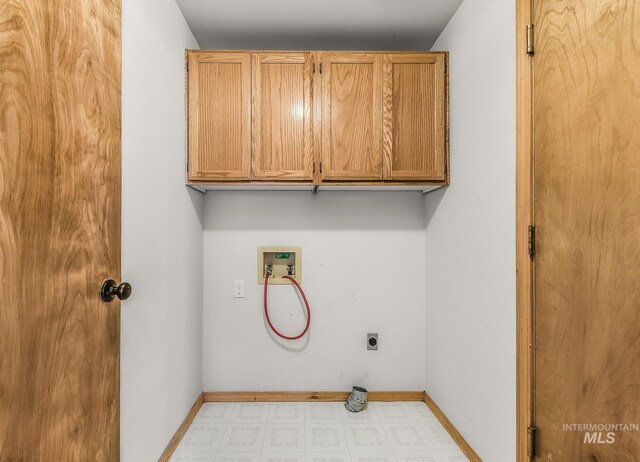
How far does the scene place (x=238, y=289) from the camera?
7.39 feet

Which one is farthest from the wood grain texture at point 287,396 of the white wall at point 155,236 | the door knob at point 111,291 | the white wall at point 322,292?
the door knob at point 111,291

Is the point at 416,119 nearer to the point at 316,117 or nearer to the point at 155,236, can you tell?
the point at 316,117

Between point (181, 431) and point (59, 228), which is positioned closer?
point (59, 228)

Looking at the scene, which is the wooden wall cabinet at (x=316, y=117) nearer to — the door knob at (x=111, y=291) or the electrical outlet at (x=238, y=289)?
the electrical outlet at (x=238, y=289)

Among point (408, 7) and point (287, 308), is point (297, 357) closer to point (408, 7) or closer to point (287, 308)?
point (287, 308)

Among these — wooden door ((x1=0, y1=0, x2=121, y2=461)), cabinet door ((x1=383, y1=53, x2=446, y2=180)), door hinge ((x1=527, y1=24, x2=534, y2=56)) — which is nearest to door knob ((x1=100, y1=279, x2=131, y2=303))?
wooden door ((x1=0, y1=0, x2=121, y2=461))

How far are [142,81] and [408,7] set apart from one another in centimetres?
144

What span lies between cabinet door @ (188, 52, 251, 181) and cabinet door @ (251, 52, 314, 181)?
61 millimetres

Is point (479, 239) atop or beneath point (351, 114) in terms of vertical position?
beneath

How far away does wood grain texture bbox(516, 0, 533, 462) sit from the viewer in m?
1.22

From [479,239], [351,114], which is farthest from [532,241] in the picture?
[351,114]

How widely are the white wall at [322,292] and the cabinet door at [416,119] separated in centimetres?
39

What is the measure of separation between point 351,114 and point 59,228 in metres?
1.58

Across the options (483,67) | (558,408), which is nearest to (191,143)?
(483,67)
